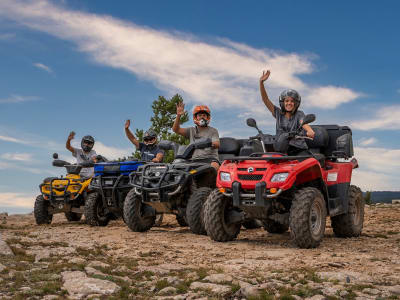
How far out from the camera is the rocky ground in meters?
5.06

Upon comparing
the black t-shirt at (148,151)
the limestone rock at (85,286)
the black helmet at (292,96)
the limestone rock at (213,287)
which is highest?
the black helmet at (292,96)

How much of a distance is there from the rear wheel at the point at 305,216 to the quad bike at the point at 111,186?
4526mm

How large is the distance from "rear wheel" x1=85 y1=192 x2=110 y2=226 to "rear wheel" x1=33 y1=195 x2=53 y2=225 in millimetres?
1868

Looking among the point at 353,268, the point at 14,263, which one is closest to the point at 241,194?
the point at 353,268

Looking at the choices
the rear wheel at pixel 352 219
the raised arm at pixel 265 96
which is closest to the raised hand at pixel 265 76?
the raised arm at pixel 265 96

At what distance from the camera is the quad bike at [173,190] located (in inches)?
354

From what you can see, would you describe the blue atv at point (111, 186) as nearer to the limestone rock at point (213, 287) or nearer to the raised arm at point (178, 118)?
the raised arm at point (178, 118)

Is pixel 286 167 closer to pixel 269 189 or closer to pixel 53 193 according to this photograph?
pixel 269 189

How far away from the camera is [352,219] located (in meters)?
9.09

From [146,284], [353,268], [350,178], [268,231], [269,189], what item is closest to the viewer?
[146,284]

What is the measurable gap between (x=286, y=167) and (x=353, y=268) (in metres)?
1.74

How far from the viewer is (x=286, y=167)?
24.2 feet

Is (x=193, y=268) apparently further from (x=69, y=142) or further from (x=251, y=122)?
(x=69, y=142)

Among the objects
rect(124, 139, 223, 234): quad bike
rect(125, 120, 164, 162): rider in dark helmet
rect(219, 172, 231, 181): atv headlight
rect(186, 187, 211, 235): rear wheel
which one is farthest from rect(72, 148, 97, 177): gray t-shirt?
rect(219, 172, 231, 181): atv headlight
